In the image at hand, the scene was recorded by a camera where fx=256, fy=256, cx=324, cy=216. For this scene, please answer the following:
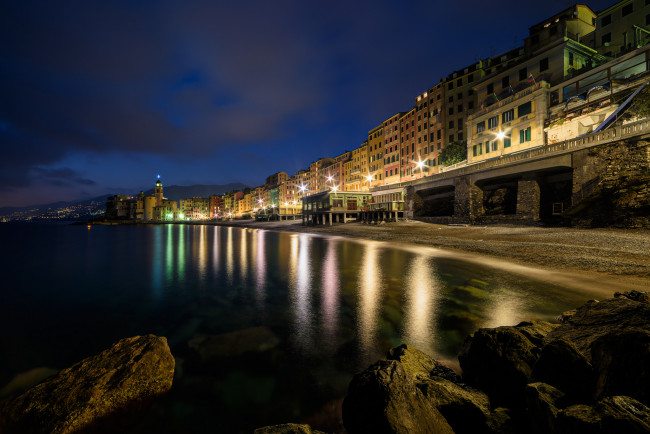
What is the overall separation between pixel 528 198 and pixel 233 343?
3112 centimetres

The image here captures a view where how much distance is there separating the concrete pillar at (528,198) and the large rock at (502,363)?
2781 cm

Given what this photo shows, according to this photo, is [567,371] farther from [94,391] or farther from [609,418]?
[94,391]

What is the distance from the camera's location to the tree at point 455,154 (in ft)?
145

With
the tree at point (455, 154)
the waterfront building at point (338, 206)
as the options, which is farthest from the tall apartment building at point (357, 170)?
the tree at point (455, 154)

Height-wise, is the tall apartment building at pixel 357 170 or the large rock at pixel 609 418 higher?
the tall apartment building at pixel 357 170

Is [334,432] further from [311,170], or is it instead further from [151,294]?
[311,170]

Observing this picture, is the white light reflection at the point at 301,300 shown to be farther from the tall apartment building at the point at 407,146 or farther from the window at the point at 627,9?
the window at the point at 627,9

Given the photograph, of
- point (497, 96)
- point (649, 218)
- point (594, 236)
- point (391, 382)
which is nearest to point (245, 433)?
point (391, 382)

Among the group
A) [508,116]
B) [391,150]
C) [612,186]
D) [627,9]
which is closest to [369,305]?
[612,186]

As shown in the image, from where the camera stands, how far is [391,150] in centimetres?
6556

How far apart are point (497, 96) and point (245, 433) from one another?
5061cm

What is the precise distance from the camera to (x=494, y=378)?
3.75 meters

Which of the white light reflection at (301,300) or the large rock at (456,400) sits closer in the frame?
the large rock at (456,400)

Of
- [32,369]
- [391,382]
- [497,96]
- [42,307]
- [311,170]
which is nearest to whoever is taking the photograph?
[391,382]
